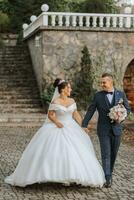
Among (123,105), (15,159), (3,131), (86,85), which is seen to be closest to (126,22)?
(86,85)

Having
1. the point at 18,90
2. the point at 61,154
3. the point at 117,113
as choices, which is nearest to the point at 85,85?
the point at 18,90

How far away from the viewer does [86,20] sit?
1791 cm

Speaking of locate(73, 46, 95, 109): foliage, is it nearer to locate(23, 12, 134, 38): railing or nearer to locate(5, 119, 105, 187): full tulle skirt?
locate(23, 12, 134, 38): railing

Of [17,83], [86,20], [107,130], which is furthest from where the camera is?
[17,83]

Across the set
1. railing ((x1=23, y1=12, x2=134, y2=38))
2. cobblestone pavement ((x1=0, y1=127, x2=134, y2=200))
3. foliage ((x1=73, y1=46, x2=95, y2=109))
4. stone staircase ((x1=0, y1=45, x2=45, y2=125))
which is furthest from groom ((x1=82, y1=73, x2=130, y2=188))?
railing ((x1=23, y1=12, x2=134, y2=38))

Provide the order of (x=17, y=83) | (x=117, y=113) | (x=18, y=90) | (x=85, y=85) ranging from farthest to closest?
(x=17, y=83) → (x=18, y=90) → (x=85, y=85) → (x=117, y=113)

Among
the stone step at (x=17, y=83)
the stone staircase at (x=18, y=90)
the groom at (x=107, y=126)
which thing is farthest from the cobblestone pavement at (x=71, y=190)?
the stone step at (x=17, y=83)

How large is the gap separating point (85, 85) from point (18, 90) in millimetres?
2621

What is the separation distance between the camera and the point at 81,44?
59.0 ft

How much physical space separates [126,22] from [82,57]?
1984mm

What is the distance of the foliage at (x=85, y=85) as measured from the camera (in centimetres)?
1731

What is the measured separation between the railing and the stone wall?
0.70 ft

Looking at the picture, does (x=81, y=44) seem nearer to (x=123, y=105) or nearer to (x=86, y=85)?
(x=86, y=85)

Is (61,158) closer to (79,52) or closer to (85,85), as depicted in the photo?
(85,85)
